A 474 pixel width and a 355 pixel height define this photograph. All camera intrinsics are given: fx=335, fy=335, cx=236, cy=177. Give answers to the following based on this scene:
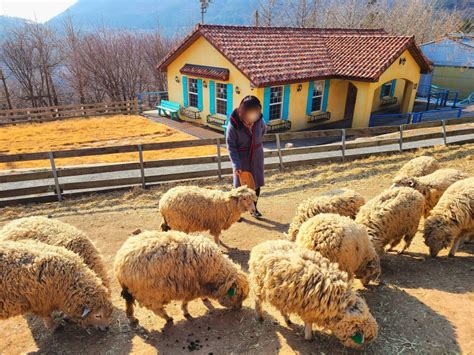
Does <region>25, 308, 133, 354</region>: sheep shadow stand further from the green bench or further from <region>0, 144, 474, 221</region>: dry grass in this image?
the green bench

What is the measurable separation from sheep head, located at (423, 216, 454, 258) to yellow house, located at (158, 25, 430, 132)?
9.97 meters

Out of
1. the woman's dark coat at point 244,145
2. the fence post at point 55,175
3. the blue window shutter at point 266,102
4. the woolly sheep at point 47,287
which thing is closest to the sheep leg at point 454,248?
the woman's dark coat at point 244,145

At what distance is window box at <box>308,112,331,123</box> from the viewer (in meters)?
16.8

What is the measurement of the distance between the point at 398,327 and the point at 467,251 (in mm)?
2732

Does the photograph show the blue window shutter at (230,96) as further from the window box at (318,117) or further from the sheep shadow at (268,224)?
the sheep shadow at (268,224)

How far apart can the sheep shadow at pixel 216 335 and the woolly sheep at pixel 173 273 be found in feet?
0.57

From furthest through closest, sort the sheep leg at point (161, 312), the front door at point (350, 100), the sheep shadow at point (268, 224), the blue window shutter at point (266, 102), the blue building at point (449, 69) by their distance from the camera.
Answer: the blue building at point (449, 69) → the front door at point (350, 100) → the blue window shutter at point (266, 102) → the sheep shadow at point (268, 224) → the sheep leg at point (161, 312)

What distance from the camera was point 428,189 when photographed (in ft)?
21.2

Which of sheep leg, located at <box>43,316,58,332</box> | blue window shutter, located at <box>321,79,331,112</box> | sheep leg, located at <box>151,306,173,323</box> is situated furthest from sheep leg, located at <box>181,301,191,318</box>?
blue window shutter, located at <box>321,79,331,112</box>

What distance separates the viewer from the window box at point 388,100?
20.4 meters

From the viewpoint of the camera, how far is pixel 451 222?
5.47m

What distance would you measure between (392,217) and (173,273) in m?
3.59

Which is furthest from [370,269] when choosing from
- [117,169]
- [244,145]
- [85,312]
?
[117,169]

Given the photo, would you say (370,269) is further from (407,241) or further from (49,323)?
(49,323)
